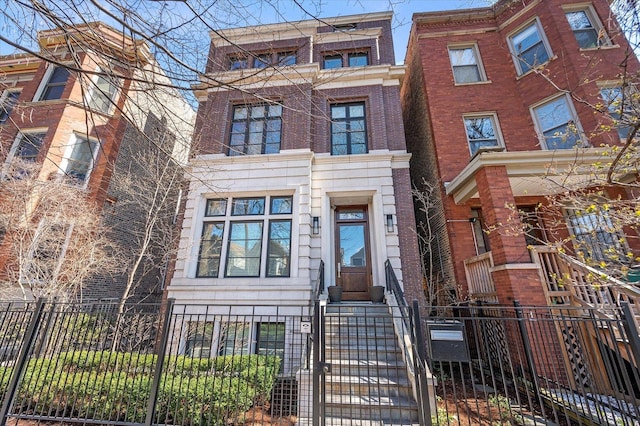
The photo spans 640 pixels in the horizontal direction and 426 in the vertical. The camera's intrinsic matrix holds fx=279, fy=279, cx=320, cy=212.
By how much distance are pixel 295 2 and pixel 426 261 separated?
952 cm

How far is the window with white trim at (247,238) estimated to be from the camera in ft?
26.6

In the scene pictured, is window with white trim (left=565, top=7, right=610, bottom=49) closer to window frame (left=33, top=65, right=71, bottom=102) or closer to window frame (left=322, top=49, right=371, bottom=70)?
window frame (left=322, top=49, right=371, bottom=70)

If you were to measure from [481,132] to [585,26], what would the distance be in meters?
5.19

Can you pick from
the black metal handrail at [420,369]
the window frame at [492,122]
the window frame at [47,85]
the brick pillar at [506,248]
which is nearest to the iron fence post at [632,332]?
the brick pillar at [506,248]

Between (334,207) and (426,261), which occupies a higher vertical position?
(334,207)

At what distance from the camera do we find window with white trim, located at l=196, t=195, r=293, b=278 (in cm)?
812

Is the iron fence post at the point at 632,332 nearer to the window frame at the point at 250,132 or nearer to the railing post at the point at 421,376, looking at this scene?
the railing post at the point at 421,376

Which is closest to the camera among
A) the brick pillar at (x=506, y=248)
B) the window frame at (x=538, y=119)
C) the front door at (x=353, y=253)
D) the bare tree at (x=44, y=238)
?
the brick pillar at (x=506, y=248)

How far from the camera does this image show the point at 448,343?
4219 millimetres

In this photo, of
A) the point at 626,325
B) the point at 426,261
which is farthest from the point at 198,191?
the point at 626,325

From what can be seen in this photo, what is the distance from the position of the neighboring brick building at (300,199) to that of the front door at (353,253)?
31mm

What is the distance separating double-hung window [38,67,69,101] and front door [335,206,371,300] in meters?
12.8

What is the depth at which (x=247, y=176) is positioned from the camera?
884 cm

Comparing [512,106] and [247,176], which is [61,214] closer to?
[247,176]
